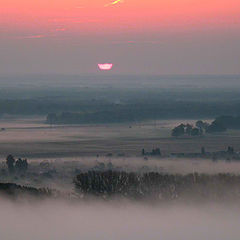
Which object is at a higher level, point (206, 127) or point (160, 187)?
point (206, 127)

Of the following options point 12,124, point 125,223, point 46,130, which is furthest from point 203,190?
point 12,124

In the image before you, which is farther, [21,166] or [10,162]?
[10,162]

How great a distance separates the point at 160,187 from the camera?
34438 mm

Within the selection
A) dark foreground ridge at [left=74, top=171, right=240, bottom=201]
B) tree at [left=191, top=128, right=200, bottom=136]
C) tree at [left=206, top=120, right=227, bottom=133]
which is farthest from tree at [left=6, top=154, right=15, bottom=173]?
tree at [left=206, top=120, right=227, bottom=133]

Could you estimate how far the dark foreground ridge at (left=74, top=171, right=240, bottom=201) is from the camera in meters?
32.8

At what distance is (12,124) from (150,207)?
296 ft

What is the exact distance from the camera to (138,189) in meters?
33.5

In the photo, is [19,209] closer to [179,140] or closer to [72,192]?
[72,192]

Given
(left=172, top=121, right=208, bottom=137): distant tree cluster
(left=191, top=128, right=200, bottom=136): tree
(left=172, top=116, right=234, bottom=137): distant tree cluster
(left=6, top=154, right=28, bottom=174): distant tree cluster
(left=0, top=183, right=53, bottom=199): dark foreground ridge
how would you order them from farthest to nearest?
(left=172, top=116, right=234, bottom=137): distant tree cluster → (left=191, top=128, right=200, bottom=136): tree → (left=172, top=121, right=208, bottom=137): distant tree cluster → (left=6, top=154, right=28, bottom=174): distant tree cluster → (left=0, top=183, right=53, bottom=199): dark foreground ridge

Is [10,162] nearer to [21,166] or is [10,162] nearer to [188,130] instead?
[21,166]

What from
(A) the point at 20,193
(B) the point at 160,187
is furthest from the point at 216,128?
(A) the point at 20,193

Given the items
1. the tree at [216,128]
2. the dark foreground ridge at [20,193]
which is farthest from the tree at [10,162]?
the tree at [216,128]

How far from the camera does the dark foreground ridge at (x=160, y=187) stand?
3275 cm

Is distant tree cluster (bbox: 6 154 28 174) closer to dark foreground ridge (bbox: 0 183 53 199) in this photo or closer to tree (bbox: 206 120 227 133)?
dark foreground ridge (bbox: 0 183 53 199)
